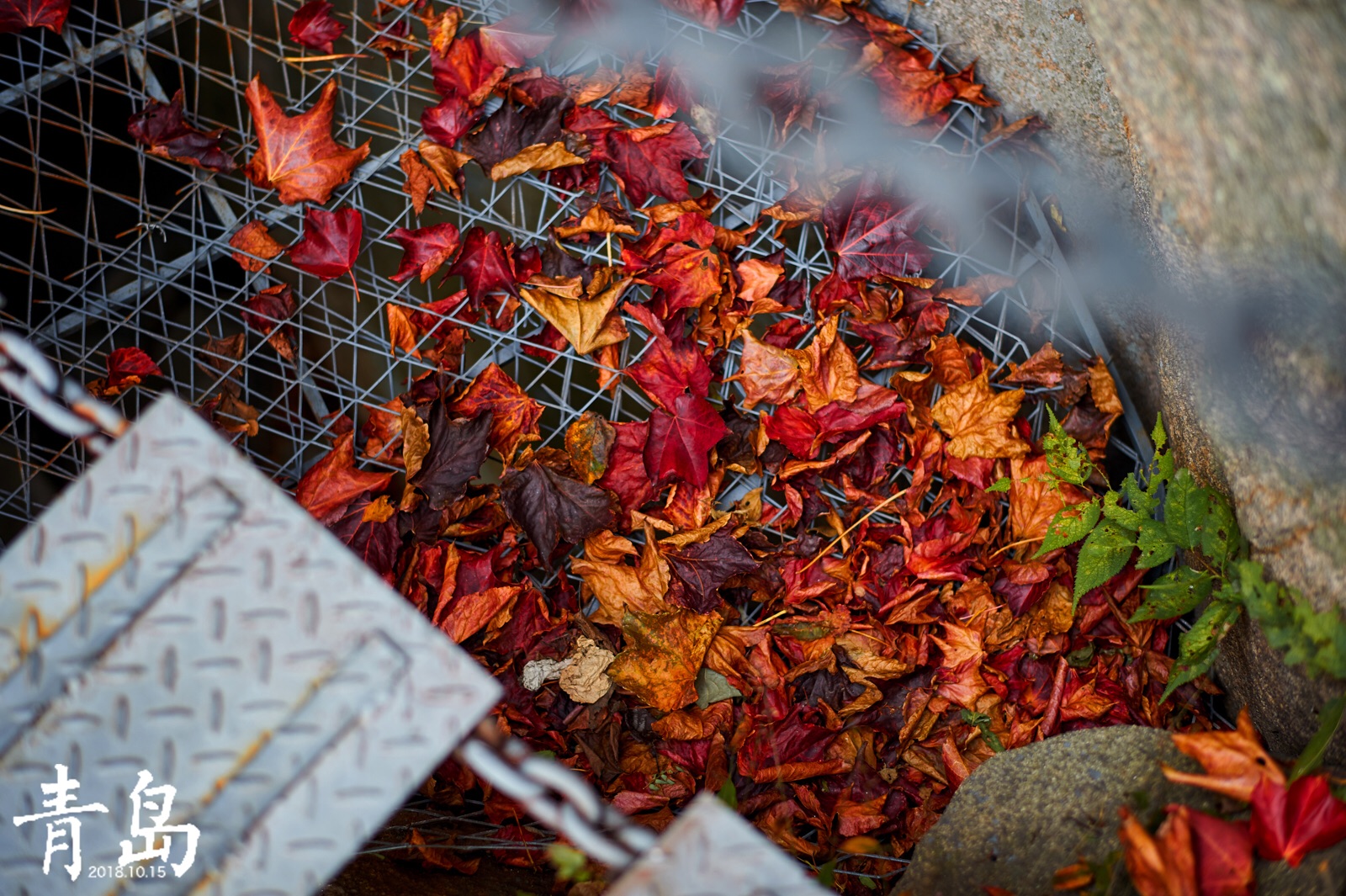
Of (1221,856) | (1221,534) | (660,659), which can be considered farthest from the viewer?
(660,659)

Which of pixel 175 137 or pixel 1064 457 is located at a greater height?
pixel 1064 457

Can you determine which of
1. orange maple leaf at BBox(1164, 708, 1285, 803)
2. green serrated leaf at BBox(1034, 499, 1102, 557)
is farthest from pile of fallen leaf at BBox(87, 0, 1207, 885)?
orange maple leaf at BBox(1164, 708, 1285, 803)

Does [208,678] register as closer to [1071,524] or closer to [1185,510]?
[1071,524]

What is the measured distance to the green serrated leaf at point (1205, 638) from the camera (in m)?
1.57

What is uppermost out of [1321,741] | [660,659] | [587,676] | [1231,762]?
[1321,741]

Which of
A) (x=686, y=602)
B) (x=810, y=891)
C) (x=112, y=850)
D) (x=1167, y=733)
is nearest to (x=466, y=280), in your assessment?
(x=686, y=602)

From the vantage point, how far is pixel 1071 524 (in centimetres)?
169

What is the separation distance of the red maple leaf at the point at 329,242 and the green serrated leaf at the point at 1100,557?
1.76 meters

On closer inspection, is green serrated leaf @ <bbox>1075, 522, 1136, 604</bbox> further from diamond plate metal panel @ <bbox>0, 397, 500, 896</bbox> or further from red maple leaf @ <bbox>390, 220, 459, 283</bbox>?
red maple leaf @ <bbox>390, 220, 459, 283</bbox>

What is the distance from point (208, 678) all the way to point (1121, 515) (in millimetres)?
1668

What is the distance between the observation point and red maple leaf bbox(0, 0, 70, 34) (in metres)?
1.80

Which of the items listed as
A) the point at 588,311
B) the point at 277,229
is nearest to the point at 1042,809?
the point at 588,311

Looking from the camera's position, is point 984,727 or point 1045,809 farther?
point 984,727

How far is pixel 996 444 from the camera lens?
6.17ft
